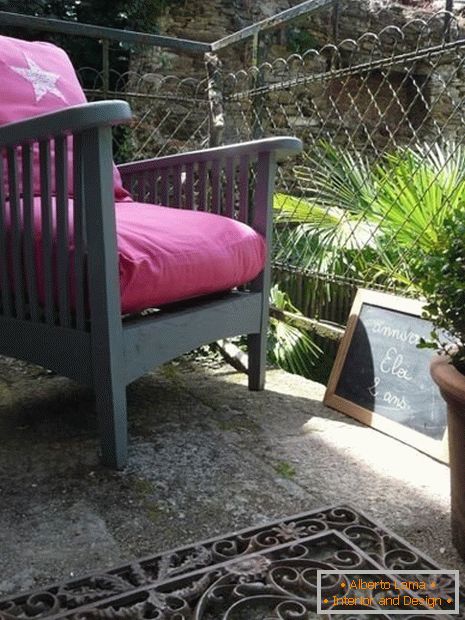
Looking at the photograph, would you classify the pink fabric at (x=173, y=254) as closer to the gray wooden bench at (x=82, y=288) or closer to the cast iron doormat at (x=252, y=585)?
the gray wooden bench at (x=82, y=288)

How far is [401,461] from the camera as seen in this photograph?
1.42 m

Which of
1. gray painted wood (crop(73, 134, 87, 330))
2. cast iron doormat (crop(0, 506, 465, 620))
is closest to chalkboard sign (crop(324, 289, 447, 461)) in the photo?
cast iron doormat (crop(0, 506, 465, 620))

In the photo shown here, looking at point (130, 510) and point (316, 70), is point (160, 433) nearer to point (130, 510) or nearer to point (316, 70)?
point (130, 510)

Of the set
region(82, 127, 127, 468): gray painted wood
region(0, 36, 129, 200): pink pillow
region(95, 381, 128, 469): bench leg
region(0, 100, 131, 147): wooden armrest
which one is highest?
region(0, 36, 129, 200): pink pillow

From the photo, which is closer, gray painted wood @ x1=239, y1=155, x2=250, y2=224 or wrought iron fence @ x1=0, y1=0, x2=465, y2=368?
gray painted wood @ x1=239, y1=155, x2=250, y2=224

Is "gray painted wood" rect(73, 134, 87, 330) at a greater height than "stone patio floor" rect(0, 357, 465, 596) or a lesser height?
greater

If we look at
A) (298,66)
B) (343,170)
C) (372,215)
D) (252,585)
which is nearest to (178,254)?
(252,585)

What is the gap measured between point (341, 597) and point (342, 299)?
151cm

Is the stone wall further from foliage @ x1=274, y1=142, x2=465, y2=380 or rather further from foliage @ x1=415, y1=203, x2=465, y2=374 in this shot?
foliage @ x1=415, y1=203, x2=465, y2=374

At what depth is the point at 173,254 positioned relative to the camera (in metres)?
1.33

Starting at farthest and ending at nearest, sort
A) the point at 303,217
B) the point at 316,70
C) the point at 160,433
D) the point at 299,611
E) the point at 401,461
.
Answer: the point at 316,70 → the point at 303,217 → the point at 160,433 → the point at 401,461 → the point at 299,611

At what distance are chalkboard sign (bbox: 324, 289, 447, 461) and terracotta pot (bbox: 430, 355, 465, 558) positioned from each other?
1.19ft

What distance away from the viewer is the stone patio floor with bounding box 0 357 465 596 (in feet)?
3.51

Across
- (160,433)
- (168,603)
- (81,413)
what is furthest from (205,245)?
(168,603)
